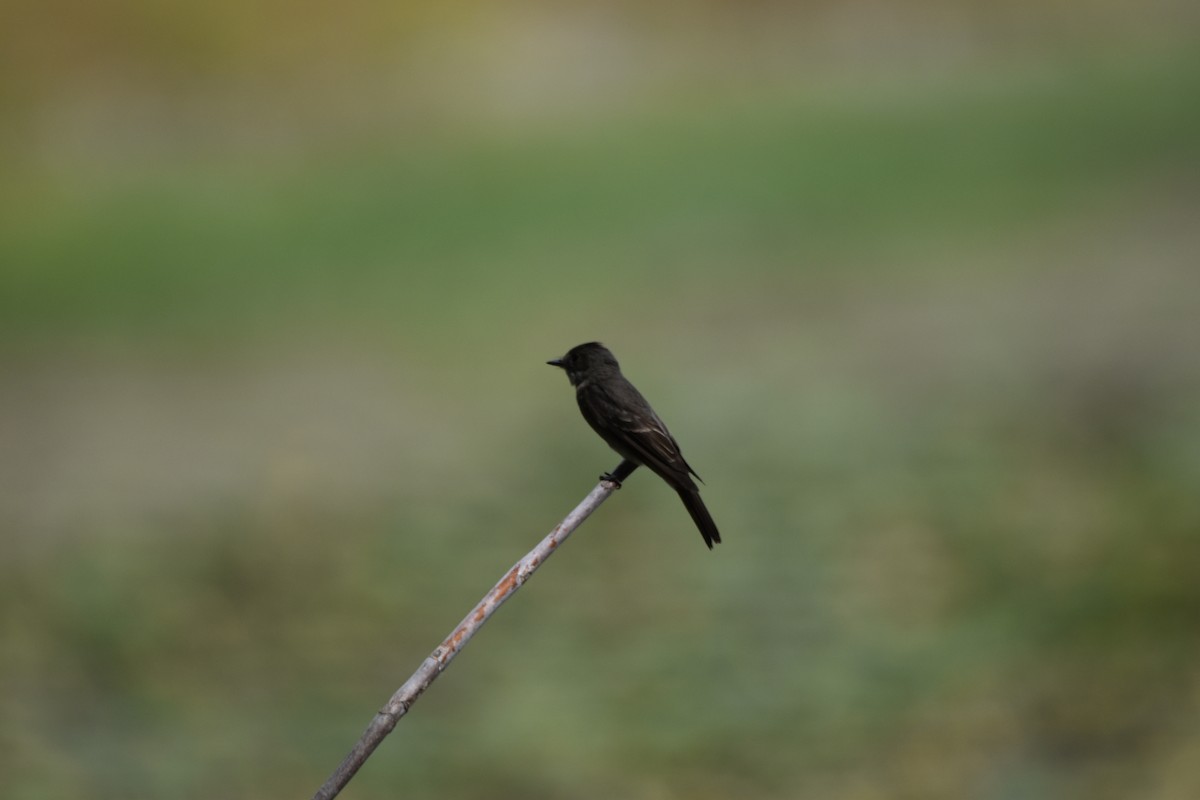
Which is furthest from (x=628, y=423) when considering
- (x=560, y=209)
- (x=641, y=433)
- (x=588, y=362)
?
(x=560, y=209)

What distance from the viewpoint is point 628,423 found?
3.35 metres

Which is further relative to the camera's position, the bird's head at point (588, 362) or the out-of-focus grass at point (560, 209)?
the out-of-focus grass at point (560, 209)

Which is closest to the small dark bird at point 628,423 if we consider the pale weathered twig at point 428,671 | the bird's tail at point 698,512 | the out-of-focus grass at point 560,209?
the bird's tail at point 698,512

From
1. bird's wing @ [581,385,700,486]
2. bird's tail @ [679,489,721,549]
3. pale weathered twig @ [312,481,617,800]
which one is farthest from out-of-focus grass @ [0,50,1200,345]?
pale weathered twig @ [312,481,617,800]

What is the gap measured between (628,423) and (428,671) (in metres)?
1.13

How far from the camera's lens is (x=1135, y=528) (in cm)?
741

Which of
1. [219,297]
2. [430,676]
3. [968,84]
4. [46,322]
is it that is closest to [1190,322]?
[968,84]

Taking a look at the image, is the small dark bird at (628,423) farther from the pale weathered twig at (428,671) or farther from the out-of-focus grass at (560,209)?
the out-of-focus grass at (560,209)

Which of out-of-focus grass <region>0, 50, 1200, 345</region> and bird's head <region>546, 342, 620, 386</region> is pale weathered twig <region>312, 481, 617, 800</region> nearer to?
bird's head <region>546, 342, 620, 386</region>

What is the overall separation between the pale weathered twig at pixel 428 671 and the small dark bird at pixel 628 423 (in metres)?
0.79

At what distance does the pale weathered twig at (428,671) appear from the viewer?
89.4 inches

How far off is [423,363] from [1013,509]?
470 cm

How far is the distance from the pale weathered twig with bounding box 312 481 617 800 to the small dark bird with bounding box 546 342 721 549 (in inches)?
31.1

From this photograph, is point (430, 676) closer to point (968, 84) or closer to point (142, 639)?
point (142, 639)
